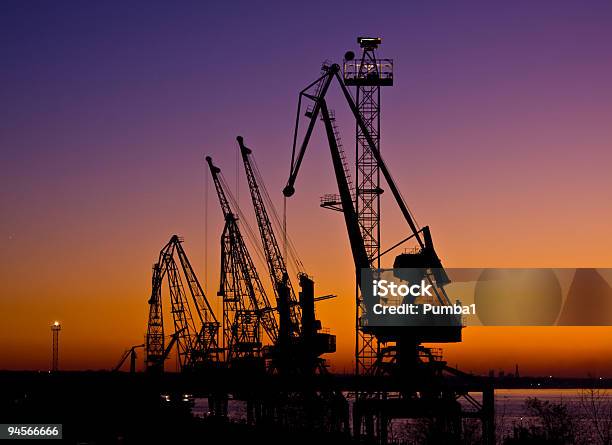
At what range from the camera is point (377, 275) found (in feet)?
309

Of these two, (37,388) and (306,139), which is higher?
(306,139)

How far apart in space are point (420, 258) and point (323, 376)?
83.2ft

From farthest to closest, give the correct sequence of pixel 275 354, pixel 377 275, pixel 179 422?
pixel 275 354 → pixel 179 422 → pixel 377 275

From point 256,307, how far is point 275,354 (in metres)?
25.0

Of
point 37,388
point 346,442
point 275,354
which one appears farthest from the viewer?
point 37,388

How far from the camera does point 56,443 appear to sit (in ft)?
221

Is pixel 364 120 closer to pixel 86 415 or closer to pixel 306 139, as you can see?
pixel 306 139

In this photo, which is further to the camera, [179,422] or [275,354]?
[275,354]

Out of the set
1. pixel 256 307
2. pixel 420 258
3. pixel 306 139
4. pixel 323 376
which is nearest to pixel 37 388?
pixel 256 307

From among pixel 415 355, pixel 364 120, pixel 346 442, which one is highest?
pixel 364 120

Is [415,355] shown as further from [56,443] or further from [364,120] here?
[56,443]

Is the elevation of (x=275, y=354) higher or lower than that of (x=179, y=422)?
higher

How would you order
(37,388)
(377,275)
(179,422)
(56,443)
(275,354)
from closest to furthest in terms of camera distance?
(56,443)
(377,275)
(179,422)
(275,354)
(37,388)
